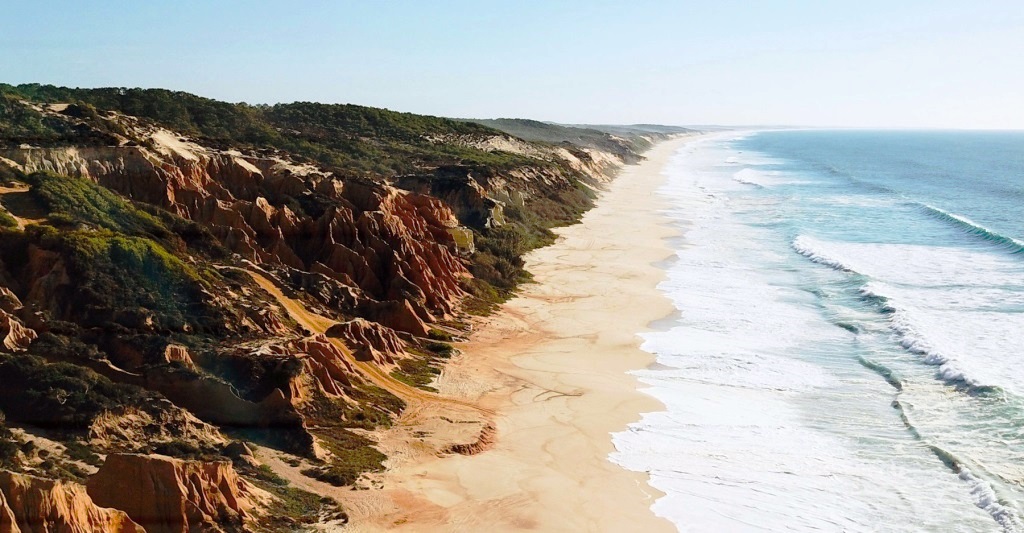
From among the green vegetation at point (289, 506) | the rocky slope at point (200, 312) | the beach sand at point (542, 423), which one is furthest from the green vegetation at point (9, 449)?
the beach sand at point (542, 423)

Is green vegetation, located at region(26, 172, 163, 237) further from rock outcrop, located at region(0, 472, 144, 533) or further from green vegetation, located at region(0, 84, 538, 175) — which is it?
rock outcrop, located at region(0, 472, 144, 533)

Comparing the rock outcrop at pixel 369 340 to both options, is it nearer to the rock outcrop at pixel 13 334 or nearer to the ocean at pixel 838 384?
the ocean at pixel 838 384

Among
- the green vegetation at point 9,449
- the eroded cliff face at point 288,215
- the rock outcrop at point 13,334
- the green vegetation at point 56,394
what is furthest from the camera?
the eroded cliff face at point 288,215

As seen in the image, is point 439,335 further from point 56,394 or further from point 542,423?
point 56,394

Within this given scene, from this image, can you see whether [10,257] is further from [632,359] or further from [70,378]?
[632,359]

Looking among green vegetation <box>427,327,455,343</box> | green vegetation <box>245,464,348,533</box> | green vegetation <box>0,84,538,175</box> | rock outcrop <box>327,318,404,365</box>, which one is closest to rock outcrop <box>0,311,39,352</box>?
green vegetation <box>245,464,348,533</box>

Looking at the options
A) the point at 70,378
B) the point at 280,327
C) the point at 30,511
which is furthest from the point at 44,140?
the point at 30,511

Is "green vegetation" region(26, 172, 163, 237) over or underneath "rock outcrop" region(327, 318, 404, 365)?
over
